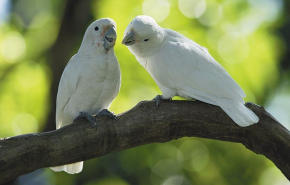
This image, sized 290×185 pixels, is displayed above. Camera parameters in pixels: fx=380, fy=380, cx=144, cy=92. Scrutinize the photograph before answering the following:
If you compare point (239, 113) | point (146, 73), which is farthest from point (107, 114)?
point (146, 73)

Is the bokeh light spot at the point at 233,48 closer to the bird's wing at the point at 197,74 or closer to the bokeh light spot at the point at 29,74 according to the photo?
the bokeh light spot at the point at 29,74

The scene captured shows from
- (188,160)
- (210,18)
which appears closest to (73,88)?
(188,160)

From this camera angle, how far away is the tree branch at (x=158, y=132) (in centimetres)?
276

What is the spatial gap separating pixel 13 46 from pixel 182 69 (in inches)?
197

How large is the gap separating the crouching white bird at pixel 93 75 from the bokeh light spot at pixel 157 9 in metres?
3.82

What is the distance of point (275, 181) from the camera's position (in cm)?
687

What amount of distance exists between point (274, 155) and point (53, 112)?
3.37m

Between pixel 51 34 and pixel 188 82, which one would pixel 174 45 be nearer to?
pixel 188 82

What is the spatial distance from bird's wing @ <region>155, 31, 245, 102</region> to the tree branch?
144 mm

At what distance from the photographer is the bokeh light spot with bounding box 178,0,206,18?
7.07 metres

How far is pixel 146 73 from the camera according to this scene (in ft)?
21.9

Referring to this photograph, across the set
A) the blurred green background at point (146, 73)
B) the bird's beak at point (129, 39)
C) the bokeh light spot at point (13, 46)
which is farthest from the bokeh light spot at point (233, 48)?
the bird's beak at point (129, 39)

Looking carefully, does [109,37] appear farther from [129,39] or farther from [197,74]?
[197,74]

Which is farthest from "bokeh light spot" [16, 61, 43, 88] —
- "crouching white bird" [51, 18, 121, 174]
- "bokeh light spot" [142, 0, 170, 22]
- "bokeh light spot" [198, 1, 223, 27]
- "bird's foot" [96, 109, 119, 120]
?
"bird's foot" [96, 109, 119, 120]
